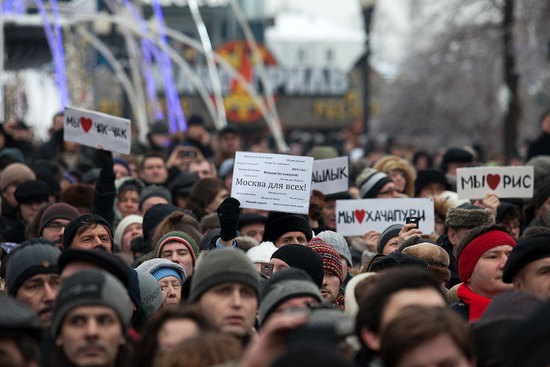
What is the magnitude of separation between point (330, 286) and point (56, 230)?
7.88 feet

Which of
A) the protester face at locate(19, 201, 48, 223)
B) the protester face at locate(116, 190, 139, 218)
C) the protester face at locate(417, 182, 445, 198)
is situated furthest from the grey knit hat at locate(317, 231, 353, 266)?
the protester face at locate(19, 201, 48, 223)

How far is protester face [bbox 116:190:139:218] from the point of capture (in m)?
11.3

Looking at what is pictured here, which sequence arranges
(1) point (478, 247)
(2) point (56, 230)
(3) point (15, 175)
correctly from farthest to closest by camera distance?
(3) point (15, 175) < (2) point (56, 230) < (1) point (478, 247)

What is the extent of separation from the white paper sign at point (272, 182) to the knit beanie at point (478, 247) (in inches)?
75.1

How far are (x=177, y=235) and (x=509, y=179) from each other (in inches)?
151

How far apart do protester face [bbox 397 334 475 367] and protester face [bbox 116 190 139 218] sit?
684 centimetres

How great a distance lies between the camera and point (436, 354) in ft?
15.4

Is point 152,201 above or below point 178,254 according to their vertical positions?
above

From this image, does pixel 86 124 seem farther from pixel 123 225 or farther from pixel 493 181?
pixel 493 181

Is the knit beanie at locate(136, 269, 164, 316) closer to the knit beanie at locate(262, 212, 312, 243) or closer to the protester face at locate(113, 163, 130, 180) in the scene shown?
the knit beanie at locate(262, 212, 312, 243)

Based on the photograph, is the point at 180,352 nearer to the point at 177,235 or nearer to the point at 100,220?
the point at 100,220

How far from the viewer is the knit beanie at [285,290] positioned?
5898 mm

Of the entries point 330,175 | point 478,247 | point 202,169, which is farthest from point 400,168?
point 478,247

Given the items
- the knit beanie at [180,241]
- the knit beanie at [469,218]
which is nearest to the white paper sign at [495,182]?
the knit beanie at [469,218]
